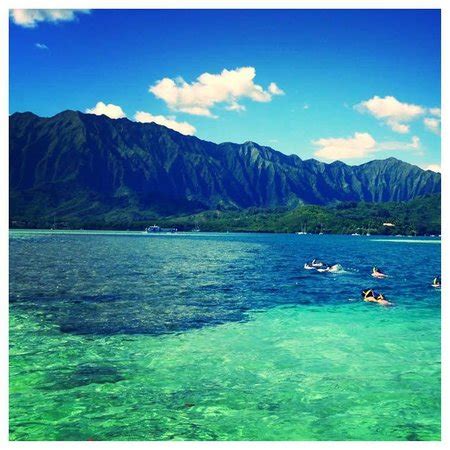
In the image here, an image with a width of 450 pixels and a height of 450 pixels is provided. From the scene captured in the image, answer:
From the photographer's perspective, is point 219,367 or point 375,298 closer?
point 219,367

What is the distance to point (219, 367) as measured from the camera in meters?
14.5

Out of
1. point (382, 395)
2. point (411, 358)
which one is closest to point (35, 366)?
point (382, 395)

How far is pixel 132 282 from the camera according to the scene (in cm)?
3403

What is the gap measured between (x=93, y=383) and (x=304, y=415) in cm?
647

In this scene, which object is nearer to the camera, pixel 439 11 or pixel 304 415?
pixel 304 415

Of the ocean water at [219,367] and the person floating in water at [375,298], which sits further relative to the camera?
the person floating in water at [375,298]

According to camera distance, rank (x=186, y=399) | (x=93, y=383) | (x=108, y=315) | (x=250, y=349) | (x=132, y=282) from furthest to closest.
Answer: (x=132, y=282) → (x=108, y=315) → (x=250, y=349) → (x=93, y=383) → (x=186, y=399)

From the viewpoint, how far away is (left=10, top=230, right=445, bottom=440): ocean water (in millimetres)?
10641

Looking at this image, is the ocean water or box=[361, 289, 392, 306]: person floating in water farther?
box=[361, 289, 392, 306]: person floating in water

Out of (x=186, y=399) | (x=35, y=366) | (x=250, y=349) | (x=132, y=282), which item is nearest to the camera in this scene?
(x=186, y=399)

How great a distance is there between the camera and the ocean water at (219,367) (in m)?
10.6
